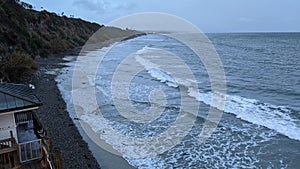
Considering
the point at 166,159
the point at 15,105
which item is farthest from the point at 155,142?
the point at 15,105

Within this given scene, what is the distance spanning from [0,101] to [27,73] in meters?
19.8

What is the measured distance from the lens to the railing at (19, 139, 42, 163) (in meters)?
8.17

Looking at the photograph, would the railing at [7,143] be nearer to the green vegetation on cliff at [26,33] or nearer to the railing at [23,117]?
the railing at [23,117]

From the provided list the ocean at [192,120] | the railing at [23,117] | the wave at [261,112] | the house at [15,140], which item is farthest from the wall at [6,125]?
the wave at [261,112]

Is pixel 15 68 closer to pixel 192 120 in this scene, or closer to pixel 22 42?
pixel 22 42

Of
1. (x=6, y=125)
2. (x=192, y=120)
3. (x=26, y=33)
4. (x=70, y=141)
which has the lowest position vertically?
(x=192, y=120)

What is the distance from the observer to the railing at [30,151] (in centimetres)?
817

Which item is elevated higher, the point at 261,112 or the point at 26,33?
the point at 26,33

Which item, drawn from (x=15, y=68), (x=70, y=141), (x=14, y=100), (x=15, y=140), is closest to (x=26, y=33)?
(x=15, y=68)

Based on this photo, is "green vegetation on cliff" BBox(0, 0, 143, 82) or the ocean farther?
"green vegetation on cliff" BBox(0, 0, 143, 82)

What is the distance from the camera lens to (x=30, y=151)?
8.31 m

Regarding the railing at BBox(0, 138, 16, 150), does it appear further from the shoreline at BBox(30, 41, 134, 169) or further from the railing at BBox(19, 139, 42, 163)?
the shoreline at BBox(30, 41, 134, 169)

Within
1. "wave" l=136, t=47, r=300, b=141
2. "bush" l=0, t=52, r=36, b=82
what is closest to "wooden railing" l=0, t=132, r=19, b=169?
"wave" l=136, t=47, r=300, b=141

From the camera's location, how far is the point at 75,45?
68062mm
